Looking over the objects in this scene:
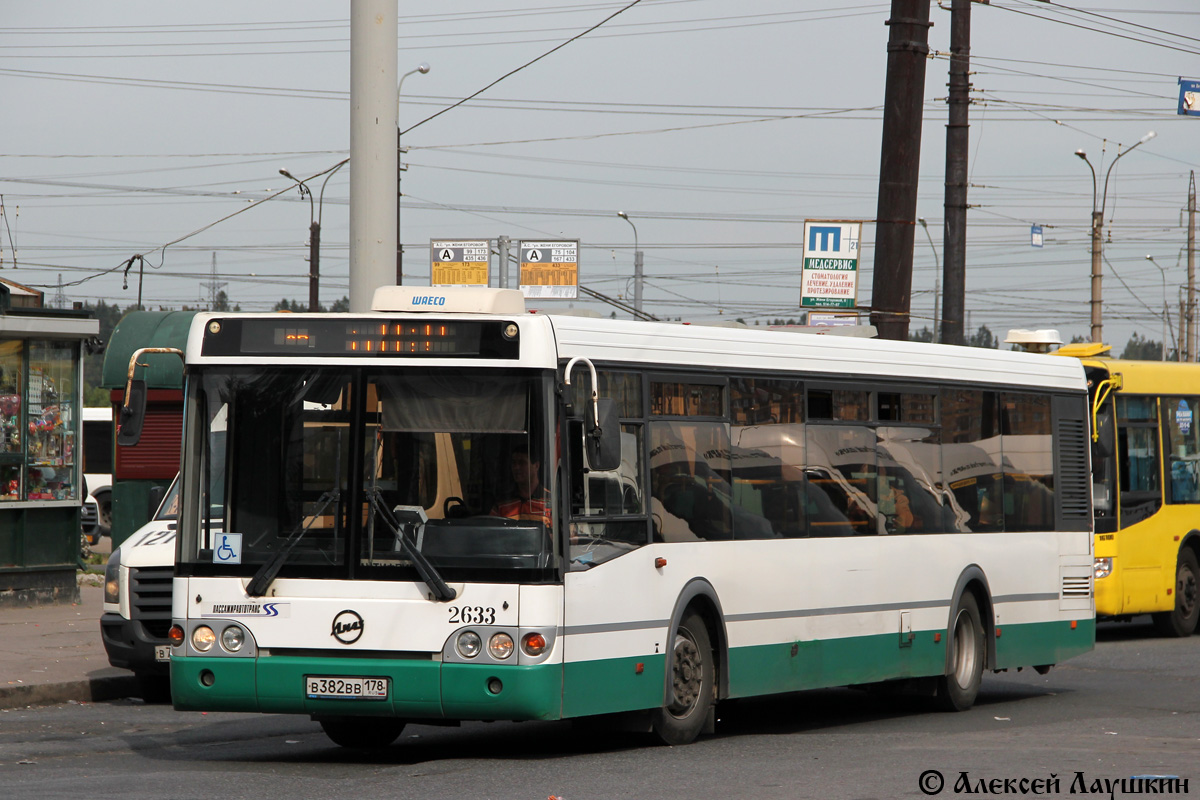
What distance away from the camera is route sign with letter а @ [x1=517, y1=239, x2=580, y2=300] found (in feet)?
178

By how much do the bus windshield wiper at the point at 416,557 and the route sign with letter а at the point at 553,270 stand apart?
1767 inches

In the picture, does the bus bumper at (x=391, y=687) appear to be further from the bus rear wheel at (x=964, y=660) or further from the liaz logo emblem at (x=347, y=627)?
the bus rear wheel at (x=964, y=660)

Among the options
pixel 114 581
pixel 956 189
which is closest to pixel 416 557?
pixel 114 581

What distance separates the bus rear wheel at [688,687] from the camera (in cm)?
1007

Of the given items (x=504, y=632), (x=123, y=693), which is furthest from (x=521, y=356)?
(x=123, y=693)

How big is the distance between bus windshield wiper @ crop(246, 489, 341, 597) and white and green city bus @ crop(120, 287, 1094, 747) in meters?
0.01

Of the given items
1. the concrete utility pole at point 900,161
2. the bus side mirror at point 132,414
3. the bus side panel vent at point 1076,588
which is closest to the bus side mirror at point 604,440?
the bus side mirror at point 132,414

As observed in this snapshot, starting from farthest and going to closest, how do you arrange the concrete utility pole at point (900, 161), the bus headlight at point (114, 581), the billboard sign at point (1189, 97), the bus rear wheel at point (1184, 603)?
1. the billboard sign at point (1189, 97)
2. the bus rear wheel at point (1184, 603)
3. the concrete utility pole at point (900, 161)
4. the bus headlight at point (114, 581)

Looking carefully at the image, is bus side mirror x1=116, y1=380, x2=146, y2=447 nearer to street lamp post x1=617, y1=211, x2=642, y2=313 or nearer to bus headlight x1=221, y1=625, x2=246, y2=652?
bus headlight x1=221, y1=625, x2=246, y2=652

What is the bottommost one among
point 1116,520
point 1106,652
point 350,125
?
point 1106,652

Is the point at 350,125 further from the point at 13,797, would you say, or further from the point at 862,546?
the point at 13,797

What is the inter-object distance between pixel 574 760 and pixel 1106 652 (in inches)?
410

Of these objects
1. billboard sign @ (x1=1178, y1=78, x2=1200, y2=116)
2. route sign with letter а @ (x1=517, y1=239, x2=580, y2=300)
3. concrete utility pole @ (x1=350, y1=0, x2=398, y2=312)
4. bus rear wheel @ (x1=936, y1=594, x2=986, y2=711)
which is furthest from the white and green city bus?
route sign with letter а @ (x1=517, y1=239, x2=580, y2=300)

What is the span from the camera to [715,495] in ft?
34.8
